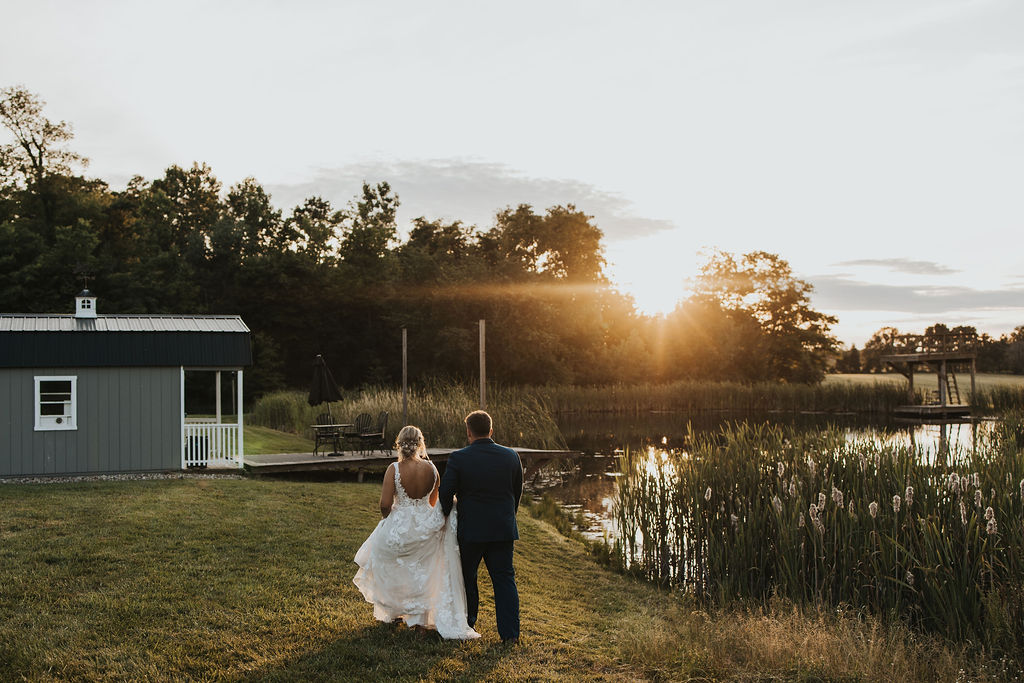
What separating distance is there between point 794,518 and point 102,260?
115 feet

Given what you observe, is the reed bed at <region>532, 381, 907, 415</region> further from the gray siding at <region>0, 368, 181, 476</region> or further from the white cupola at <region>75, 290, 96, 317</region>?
the white cupola at <region>75, 290, 96, 317</region>

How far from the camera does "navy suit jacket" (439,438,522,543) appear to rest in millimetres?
6207

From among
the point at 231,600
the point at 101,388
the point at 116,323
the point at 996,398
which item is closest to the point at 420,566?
the point at 231,600

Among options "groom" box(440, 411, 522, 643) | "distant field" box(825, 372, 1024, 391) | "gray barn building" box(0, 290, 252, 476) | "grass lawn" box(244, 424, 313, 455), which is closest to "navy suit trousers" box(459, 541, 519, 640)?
"groom" box(440, 411, 522, 643)

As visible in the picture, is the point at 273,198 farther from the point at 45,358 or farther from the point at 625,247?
the point at 45,358

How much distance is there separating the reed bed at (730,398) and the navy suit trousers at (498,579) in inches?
1252

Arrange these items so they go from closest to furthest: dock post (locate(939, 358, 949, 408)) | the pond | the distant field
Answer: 1. the pond
2. dock post (locate(939, 358, 949, 408))
3. the distant field

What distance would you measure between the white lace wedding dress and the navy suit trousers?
0.08 meters

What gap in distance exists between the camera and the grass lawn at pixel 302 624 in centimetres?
590

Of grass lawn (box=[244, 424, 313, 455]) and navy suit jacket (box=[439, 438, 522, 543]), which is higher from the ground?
navy suit jacket (box=[439, 438, 522, 543])

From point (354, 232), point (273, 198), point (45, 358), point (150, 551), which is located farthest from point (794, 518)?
point (273, 198)

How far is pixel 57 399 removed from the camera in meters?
15.5

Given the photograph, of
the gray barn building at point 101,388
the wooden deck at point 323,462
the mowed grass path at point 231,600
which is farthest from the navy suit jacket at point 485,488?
the gray barn building at point 101,388

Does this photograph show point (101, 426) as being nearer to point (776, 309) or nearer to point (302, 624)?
point (302, 624)
